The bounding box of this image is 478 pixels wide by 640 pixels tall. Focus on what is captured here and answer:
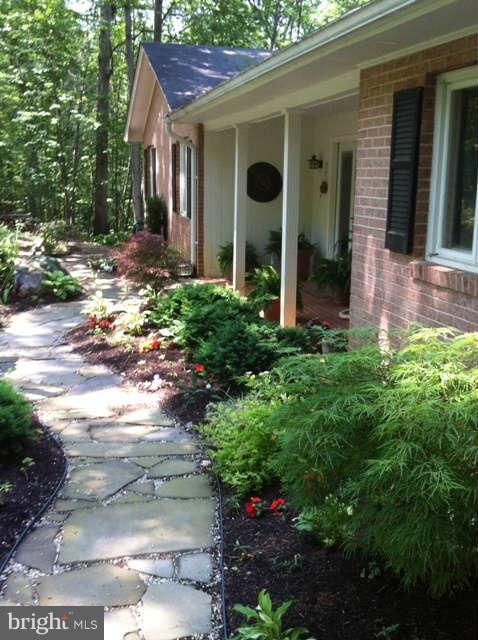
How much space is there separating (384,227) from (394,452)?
117 inches

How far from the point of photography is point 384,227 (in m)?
4.81

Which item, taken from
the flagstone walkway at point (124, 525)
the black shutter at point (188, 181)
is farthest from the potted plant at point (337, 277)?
the black shutter at point (188, 181)

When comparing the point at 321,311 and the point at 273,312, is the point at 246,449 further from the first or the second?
the point at 321,311

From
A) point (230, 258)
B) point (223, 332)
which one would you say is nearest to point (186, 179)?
point (230, 258)

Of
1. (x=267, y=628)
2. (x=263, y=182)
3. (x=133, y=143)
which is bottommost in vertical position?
(x=267, y=628)

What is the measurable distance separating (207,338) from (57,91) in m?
13.7

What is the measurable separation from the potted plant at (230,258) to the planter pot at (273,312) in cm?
240

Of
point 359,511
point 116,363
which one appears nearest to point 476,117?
point 359,511

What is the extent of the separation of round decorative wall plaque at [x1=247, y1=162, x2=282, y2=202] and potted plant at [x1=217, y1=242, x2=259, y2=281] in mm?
823

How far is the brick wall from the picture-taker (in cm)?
390

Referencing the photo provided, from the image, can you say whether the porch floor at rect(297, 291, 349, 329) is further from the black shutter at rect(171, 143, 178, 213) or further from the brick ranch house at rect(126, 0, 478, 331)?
the black shutter at rect(171, 143, 178, 213)

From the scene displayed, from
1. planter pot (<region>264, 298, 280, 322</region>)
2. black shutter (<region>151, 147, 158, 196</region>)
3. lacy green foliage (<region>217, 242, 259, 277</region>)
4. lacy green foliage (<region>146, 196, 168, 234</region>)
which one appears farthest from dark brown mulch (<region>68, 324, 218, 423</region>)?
black shutter (<region>151, 147, 158, 196</region>)

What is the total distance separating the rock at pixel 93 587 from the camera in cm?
277

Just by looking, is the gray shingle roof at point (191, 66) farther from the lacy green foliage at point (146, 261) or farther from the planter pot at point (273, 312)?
the planter pot at point (273, 312)
